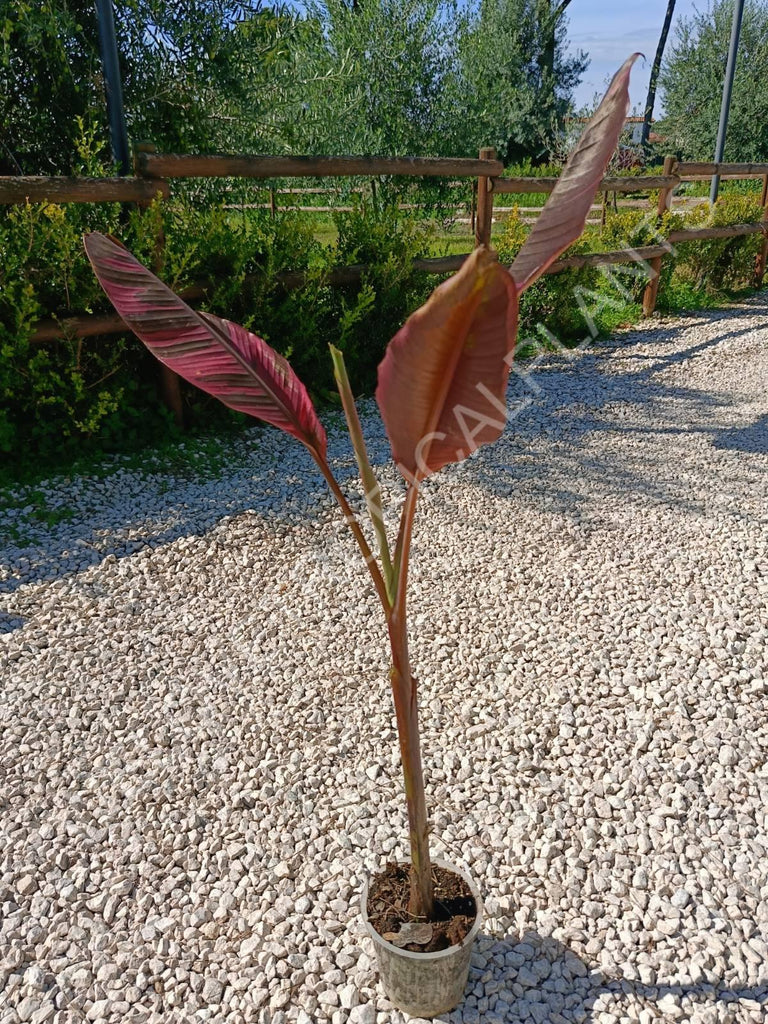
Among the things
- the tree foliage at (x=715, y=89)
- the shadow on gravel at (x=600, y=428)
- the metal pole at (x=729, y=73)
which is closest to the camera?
the shadow on gravel at (x=600, y=428)

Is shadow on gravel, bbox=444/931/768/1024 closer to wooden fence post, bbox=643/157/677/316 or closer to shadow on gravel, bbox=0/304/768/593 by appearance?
shadow on gravel, bbox=0/304/768/593

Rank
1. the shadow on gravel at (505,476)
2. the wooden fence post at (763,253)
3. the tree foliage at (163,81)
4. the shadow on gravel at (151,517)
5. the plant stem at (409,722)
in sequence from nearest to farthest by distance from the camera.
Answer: the plant stem at (409,722), the shadow on gravel at (151,517), the shadow on gravel at (505,476), the tree foliage at (163,81), the wooden fence post at (763,253)

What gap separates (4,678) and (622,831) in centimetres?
206

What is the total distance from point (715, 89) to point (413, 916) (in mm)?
24914

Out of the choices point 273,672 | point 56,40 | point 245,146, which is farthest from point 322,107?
point 273,672

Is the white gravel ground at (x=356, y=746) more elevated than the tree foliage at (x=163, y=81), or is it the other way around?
the tree foliage at (x=163, y=81)

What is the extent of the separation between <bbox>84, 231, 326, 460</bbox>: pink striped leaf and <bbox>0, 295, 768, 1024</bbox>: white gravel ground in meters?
1.23

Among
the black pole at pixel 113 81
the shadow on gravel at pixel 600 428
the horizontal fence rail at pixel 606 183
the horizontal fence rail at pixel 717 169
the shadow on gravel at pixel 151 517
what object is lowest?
the shadow on gravel at pixel 600 428

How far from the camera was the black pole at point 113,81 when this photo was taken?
416 cm

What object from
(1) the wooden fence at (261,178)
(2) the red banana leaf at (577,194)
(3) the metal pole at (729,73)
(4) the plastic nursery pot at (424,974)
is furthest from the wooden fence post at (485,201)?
(4) the plastic nursery pot at (424,974)

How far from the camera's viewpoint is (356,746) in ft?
8.08

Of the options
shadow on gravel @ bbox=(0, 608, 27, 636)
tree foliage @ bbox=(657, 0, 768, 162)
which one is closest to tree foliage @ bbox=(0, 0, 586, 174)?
shadow on gravel @ bbox=(0, 608, 27, 636)

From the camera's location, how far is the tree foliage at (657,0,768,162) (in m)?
20.5

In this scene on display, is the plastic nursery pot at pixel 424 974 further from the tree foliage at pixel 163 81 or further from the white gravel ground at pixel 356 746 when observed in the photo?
the tree foliage at pixel 163 81
